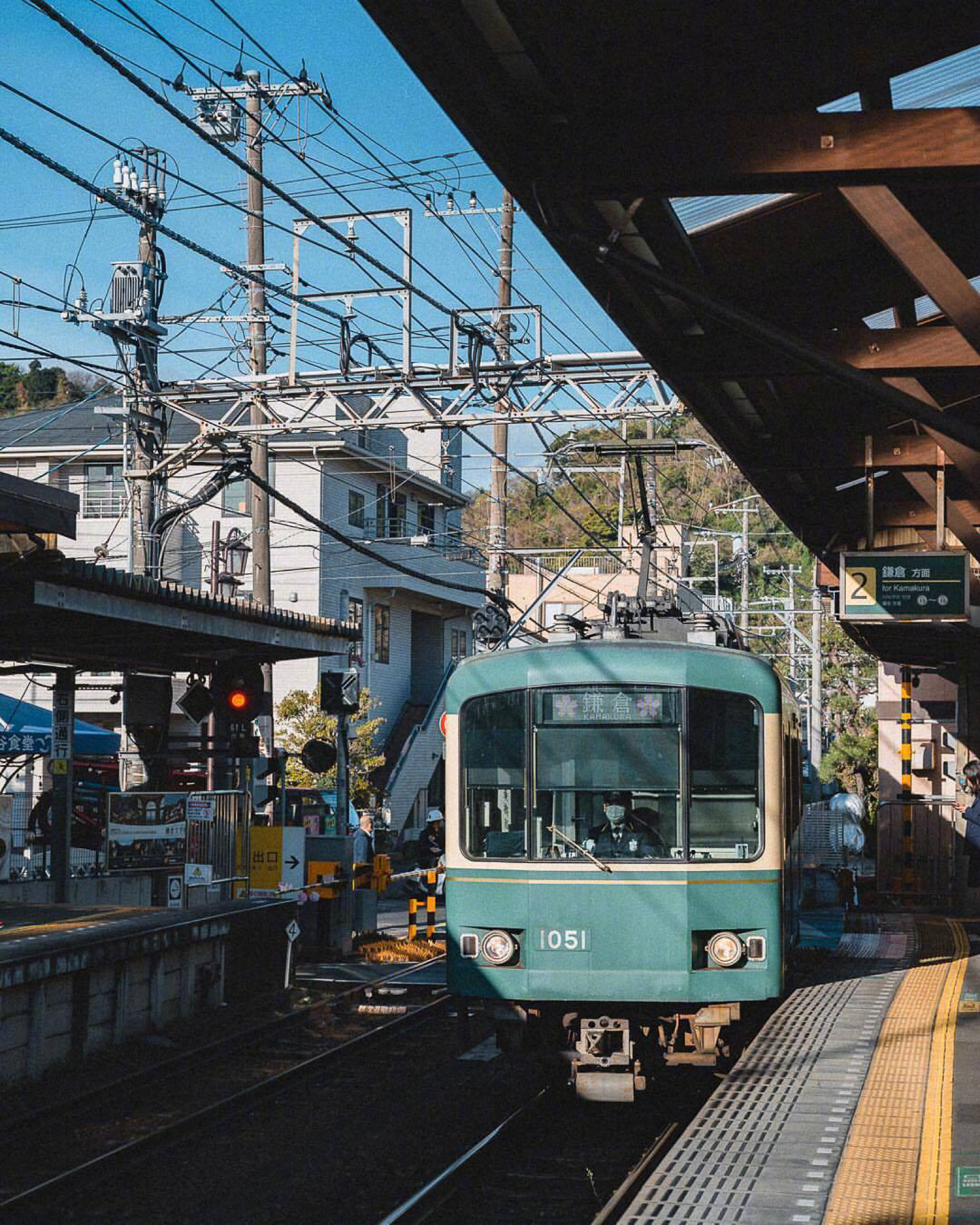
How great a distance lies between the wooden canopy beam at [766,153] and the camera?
6.21 metres

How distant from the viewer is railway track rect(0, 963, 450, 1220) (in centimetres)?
796

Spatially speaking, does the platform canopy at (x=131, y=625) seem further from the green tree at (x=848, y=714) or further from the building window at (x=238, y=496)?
the green tree at (x=848, y=714)

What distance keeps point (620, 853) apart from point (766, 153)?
424cm

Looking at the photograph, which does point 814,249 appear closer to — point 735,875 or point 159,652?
point 735,875

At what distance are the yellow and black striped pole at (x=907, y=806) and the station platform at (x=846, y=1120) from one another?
631cm

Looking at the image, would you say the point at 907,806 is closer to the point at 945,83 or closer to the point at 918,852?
the point at 918,852

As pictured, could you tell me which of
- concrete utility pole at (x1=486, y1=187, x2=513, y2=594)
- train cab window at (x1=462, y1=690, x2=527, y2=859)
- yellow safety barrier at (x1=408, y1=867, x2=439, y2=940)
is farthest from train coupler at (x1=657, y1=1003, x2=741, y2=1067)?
concrete utility pole at (x1=486, y1=187, x2=513, y2=594)

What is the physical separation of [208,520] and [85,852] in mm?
15018

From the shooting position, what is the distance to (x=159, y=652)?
58.4 feet

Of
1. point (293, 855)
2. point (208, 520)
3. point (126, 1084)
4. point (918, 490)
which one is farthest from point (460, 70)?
point (208, 520)

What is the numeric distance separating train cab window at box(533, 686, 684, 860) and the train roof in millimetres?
84

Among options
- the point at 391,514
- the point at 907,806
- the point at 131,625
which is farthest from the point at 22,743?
the point at 391,514

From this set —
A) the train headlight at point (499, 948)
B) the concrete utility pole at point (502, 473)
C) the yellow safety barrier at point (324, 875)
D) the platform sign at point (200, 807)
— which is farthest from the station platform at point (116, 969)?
the concrete utility pole at point (502, 473)

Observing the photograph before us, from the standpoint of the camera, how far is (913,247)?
6.92 m
